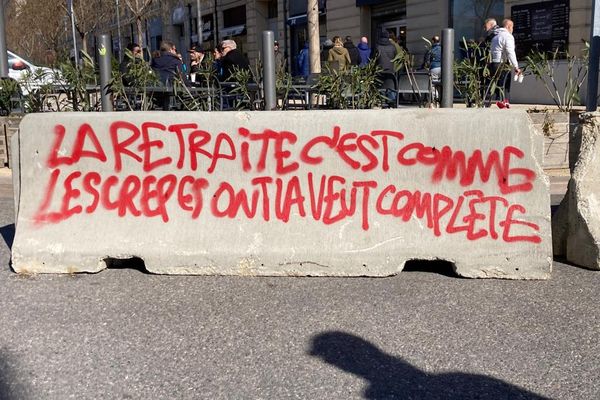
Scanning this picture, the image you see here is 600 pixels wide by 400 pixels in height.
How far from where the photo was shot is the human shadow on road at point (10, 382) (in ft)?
10.4

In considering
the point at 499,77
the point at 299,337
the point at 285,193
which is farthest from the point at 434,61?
the point at 299,337

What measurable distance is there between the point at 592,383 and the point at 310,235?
221cm

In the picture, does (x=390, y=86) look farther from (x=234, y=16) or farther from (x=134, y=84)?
(x=234, y=16)

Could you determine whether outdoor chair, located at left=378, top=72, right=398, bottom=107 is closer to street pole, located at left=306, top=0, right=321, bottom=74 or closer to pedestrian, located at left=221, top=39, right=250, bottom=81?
pedestrian, located at left=221, top=39, right=250, bottom=81

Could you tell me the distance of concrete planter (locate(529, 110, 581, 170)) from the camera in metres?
8.26

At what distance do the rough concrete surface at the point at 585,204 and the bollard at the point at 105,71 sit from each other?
207 inches

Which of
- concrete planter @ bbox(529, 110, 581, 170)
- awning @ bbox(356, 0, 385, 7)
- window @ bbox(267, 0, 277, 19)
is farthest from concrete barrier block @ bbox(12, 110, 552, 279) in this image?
window @ bbox(267, 0, 277, 19)

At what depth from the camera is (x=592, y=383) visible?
324 centimetres

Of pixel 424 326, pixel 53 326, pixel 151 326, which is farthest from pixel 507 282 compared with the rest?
pixel 53 326

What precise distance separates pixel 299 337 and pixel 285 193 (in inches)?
54.1

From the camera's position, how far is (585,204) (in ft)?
16.2

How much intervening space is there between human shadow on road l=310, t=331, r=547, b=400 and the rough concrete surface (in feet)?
6.80

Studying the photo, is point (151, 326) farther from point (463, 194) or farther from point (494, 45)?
point (494, 45)

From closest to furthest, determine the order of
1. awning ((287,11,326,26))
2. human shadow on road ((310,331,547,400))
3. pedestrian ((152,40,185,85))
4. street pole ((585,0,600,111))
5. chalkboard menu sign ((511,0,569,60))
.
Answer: human shadow on road ((310,331,547,400)) → street pole ((585,0,600,111)) → pedestrian ((152,40,185,85)) → chalkboard menu sign ((511,0,569,60)) → awning ((287,11,326,26))
